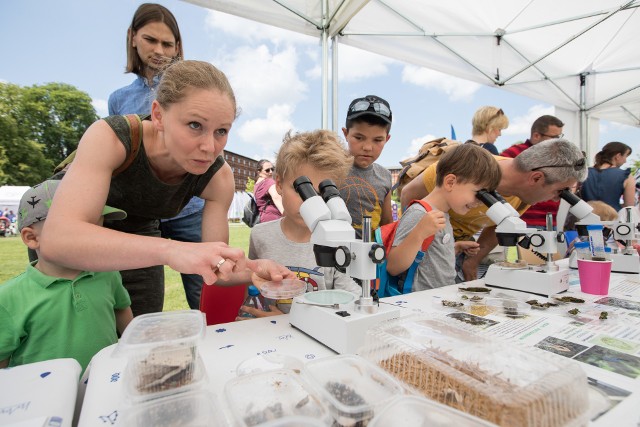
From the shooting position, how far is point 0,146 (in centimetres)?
449

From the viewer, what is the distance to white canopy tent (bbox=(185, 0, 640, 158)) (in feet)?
8.49

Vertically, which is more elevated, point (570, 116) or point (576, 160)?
point (570, 116)

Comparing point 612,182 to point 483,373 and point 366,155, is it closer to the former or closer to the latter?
point 366,155

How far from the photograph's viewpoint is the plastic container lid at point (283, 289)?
0.73 metres

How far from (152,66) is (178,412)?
4.95 feet

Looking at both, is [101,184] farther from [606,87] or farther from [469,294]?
[606,87]

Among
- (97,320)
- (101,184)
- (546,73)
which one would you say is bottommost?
(97,320)

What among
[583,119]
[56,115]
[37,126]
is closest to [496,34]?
[583,119]

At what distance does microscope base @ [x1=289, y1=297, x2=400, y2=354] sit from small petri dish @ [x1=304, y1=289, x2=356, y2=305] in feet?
0.07

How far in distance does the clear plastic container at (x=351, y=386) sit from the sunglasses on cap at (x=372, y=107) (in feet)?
4.36

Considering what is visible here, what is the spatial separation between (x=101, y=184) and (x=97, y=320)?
1.37 feet

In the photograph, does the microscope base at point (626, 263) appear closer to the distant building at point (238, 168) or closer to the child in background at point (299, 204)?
the child in background at point (299, 204)

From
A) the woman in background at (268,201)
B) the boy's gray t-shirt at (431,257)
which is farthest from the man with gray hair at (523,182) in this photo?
the woman in background at (268,201)

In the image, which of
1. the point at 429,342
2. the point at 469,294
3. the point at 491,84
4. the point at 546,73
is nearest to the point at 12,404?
the point at 429,342
